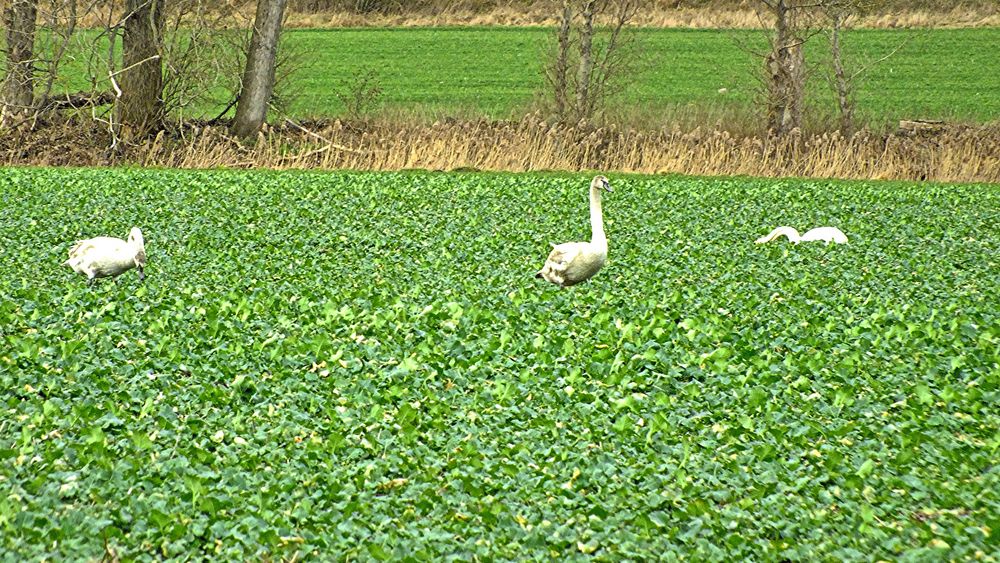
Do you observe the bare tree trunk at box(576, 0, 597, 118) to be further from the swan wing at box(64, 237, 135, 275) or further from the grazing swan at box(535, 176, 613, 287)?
the swan wing at box(64, 237, 135, 275)

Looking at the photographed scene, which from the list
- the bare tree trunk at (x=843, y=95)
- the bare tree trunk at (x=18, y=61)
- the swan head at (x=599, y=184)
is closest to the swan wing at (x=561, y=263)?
the swan head at (x=599, y=184)

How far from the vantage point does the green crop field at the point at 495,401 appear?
21.3ft

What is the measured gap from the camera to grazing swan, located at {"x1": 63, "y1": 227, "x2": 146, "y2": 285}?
12.6m

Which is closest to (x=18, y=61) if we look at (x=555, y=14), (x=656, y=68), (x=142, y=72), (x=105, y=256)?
(x=142, y=72)

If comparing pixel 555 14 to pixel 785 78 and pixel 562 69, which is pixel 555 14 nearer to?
pixel 562 69

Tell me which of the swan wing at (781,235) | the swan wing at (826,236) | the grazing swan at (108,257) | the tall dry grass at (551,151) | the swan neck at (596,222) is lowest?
the tall dry grass at (551,151)

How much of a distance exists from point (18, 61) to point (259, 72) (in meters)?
4.88

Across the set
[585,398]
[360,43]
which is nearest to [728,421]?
[585,398]

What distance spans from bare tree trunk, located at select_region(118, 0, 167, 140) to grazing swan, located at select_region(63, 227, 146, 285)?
16084 mm

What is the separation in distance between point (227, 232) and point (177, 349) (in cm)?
707

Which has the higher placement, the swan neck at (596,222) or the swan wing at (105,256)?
the swan neck at (596,222)

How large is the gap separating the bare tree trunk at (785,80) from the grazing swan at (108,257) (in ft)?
60.5

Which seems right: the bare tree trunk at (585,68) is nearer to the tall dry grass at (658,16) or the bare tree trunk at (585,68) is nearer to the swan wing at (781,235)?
the swan wing at (781,235)

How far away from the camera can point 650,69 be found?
47.8 metres
